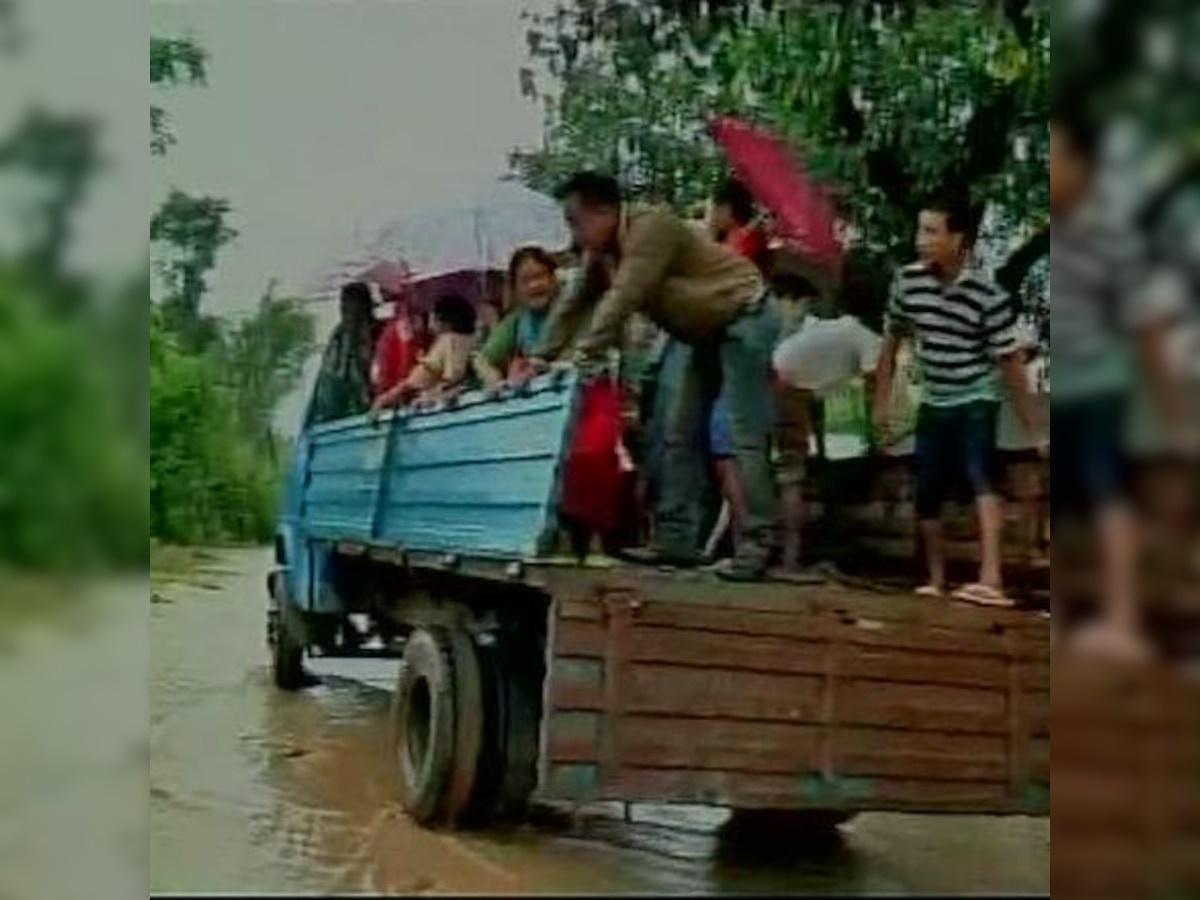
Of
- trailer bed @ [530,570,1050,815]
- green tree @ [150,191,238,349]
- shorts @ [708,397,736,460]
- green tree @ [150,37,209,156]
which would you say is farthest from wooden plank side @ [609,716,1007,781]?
green tree @ [150,37,209,156]

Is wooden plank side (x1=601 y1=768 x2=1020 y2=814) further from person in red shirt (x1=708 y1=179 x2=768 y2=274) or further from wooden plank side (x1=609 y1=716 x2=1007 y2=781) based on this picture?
person in red shirt (x1=708 y1=179 x2=768 y2=274)

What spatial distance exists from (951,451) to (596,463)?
27cm

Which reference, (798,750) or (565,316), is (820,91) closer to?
(565,316)

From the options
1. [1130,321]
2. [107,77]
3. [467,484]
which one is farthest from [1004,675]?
[107,77]

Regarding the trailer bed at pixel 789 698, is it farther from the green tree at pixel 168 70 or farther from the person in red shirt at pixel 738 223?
the green tree at pixel 168 70

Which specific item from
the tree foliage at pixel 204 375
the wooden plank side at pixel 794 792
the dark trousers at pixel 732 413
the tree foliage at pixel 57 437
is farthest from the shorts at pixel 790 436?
the tree foliage at pixel 57 437

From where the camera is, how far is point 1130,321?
54.4 inches

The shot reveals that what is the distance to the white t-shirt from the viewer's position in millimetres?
1604

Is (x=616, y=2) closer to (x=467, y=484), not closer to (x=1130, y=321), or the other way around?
(x=467, y=484)

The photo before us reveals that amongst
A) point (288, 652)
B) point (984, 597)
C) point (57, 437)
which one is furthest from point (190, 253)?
point (984, 597)

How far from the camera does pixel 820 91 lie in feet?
5.40

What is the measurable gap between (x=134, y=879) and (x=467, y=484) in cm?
37

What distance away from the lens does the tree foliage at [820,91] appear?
163cm

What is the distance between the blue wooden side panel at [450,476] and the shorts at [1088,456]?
35 centimetres
